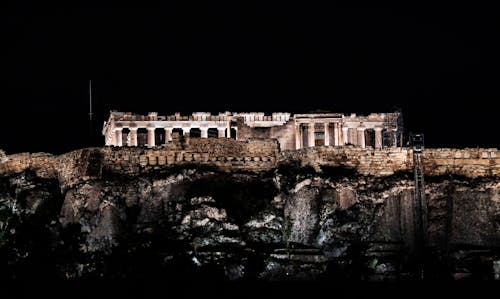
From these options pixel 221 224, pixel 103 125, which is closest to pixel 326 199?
pixel 221 224

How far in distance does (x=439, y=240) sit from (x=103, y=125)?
103 ft

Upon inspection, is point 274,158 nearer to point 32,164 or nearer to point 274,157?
point 274,157

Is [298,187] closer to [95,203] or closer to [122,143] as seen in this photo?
[95,203]

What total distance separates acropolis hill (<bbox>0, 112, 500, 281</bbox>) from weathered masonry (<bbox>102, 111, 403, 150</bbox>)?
12421 mm

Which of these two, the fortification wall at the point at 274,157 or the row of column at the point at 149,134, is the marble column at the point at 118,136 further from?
the fortification wall at the point at 274,157

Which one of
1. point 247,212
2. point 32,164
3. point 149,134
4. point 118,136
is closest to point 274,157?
point 247,212

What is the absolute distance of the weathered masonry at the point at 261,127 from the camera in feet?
211

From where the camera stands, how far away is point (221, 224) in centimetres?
4578

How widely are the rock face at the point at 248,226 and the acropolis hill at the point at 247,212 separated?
0.06m

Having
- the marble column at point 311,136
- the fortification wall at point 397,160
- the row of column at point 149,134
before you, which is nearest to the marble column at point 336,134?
the marble column at point 311,136

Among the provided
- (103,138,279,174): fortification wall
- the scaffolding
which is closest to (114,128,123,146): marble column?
(103,138,279,174): fortification wall

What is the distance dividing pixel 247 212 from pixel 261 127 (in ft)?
61.9

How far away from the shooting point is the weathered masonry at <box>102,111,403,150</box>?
211 ft

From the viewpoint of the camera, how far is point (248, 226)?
4622 cm
